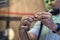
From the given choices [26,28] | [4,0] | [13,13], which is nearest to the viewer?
[26,28]

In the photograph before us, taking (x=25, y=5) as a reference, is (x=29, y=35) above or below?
below

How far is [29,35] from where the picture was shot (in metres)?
0.72

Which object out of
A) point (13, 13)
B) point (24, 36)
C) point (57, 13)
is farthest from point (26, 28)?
point (13, 13)

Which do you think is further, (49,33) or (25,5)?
(25,5)

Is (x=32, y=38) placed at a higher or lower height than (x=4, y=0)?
lower

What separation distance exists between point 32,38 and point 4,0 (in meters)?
0.23

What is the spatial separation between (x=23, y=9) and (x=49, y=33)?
0.78 metres

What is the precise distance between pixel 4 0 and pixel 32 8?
665 millimetres

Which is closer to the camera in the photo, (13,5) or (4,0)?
(4,0)

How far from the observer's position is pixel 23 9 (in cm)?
145

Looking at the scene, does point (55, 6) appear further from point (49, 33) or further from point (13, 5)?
point (13, 5)

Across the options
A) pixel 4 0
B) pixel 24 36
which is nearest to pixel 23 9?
pixel 4 0

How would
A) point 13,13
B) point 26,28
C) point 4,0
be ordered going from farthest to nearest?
point 13,13
point 4,0
point 26,28

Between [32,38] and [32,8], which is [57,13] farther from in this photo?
[32,8]
